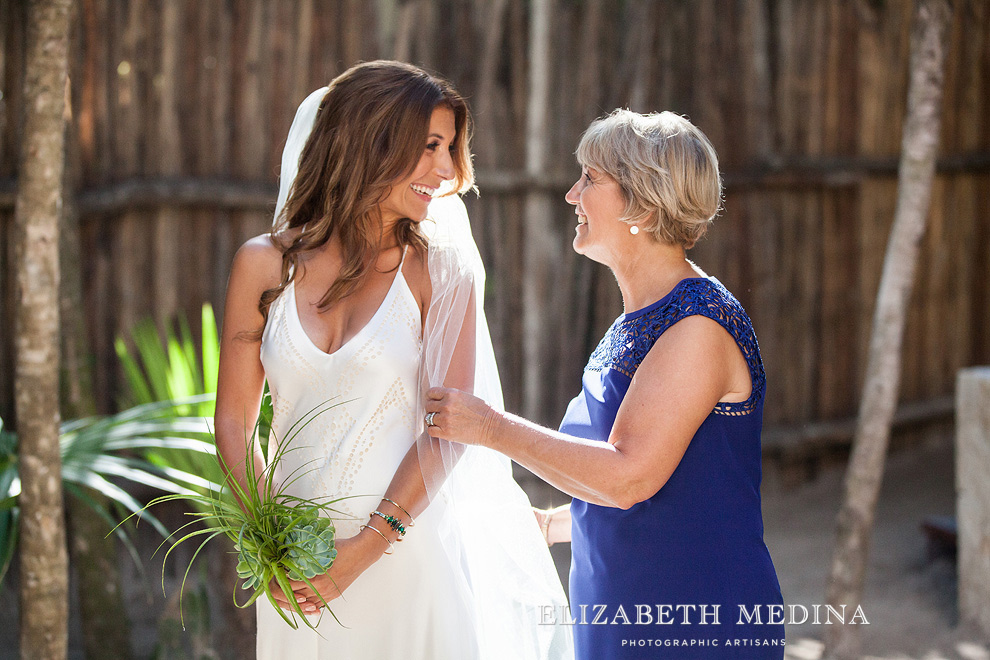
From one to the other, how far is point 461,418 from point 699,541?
556mm

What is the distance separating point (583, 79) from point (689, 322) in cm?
376

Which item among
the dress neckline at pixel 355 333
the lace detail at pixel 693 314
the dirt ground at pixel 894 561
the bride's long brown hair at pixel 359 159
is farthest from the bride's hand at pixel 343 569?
the dirt ground at pixel 894 561

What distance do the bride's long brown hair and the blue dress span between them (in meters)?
0.68

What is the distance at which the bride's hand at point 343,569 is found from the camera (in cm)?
205

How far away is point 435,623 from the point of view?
219cm

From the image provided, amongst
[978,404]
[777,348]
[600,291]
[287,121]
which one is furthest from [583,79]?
[978,404]

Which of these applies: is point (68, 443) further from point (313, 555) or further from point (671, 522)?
point (671, 522)

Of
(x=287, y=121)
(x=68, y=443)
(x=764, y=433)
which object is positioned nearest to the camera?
(x=68, y=443)

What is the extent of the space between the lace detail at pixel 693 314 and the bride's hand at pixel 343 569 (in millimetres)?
671

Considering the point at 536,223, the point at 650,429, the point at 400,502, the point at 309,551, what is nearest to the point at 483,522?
the point at 400,502

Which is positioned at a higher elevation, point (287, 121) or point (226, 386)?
point (287, 121)

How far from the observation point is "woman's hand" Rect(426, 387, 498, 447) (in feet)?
6.48

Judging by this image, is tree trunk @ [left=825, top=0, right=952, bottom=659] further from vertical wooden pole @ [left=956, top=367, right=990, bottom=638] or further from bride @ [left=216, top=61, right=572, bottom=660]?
bride @ [left=216, top=61, right=572, bottom=660]

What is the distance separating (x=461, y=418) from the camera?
6.50 feet
